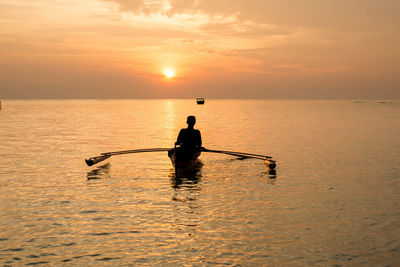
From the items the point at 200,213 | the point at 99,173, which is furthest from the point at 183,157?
the point at 200,213

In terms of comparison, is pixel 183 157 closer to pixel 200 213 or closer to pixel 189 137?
pixel 189 137

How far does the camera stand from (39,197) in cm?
1445

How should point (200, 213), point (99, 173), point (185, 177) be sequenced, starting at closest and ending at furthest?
point (200, 213) < point (185, 177) < point (99, 173)

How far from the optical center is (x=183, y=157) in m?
19.4

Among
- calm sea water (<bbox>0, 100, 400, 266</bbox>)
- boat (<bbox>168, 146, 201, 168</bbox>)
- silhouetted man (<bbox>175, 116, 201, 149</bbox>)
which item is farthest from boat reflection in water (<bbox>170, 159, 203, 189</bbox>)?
silhouetted man (<bbox>175, 116, 201, 149</bbox>)

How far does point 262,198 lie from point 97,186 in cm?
715

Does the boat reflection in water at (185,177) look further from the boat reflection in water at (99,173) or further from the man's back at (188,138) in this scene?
the boat reflection in water at (99,173)

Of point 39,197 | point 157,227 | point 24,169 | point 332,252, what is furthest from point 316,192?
point 24,169

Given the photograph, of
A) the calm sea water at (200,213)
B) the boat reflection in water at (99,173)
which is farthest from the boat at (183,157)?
the boat reflection in water at (99,173)

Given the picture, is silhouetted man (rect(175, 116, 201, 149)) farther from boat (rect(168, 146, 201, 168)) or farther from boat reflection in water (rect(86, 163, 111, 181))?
boat reflection in water (rect(86, 163, 111, 181))

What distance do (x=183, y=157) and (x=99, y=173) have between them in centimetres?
454

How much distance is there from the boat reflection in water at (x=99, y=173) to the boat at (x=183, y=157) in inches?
140

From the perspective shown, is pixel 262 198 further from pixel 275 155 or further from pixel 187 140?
pixel 275 155

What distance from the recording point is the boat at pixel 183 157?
1862 centimetres
